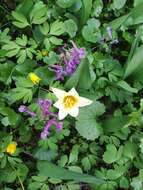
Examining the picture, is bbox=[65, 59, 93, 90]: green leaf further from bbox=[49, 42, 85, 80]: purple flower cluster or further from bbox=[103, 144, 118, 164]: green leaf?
bbox=[103, 144, 118, 164]: green leaf

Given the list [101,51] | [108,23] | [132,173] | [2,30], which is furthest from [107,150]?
[2,30]

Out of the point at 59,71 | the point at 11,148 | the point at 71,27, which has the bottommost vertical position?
the point at 11,148

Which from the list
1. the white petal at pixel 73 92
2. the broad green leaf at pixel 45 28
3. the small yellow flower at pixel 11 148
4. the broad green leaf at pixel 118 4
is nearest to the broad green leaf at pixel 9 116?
the small yellow flower at pixel 11 148

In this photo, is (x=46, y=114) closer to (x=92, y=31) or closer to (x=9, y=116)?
(x=9, y=116)

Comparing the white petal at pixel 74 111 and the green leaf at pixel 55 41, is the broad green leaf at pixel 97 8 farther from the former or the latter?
the white petal at pixel 74 111

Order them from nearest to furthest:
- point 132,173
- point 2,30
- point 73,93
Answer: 1. point 73,93
2. point 132,173
3. point 2,30

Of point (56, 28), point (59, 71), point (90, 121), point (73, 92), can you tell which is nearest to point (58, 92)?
point (73, 92)

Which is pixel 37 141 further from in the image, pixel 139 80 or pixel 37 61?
pixel 139 80

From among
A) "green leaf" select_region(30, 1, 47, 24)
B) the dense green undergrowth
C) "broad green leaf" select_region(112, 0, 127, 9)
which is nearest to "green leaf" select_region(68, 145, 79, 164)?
the dense green undergrowth
